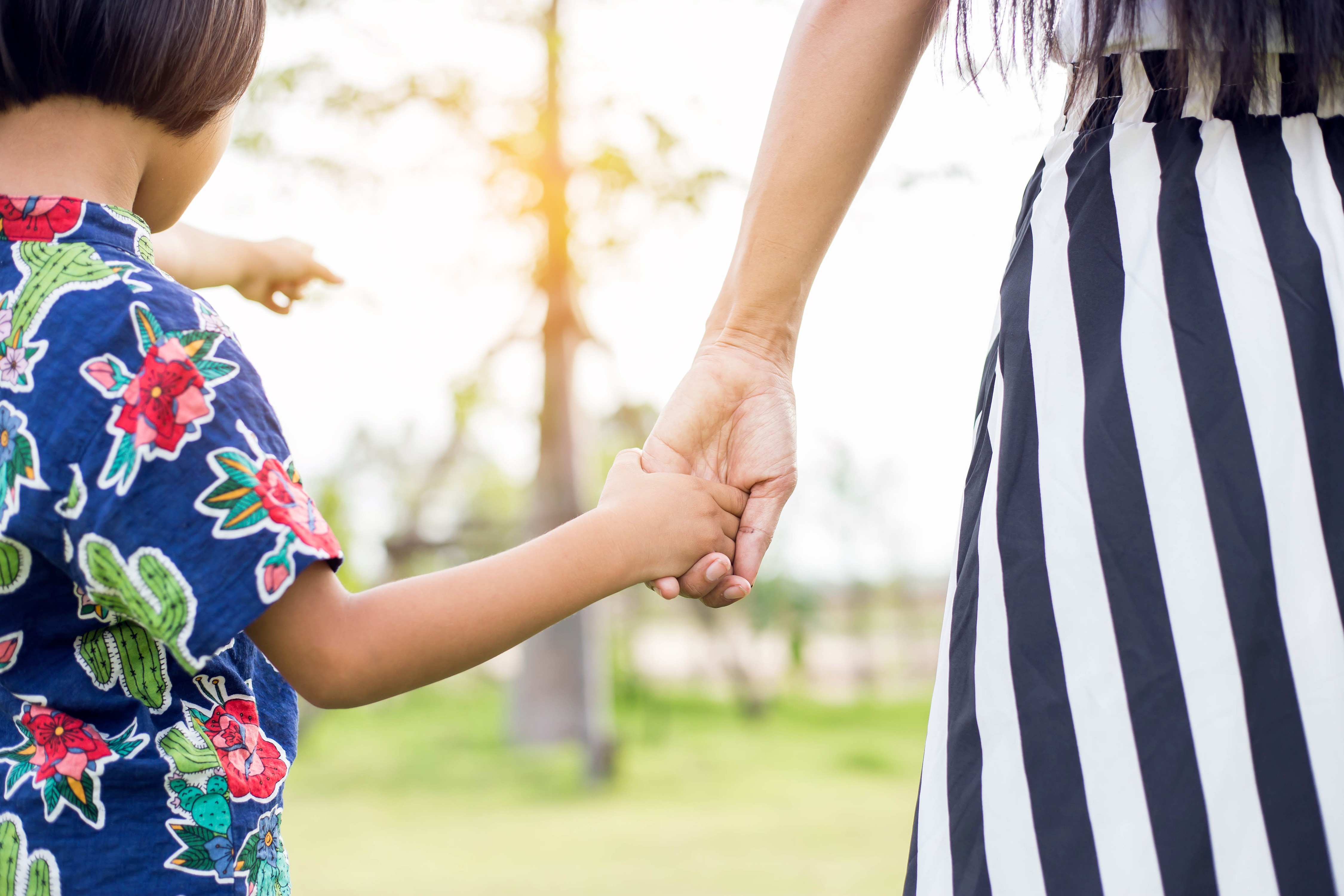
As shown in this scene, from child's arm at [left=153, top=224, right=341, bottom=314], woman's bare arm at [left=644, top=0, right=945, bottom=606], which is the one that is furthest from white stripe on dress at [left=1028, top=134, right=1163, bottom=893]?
child's arm at [left=153, top=224, right=341, bottom=314]

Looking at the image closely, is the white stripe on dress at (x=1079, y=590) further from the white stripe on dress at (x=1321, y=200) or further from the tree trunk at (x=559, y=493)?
the tree trunk at (x=559, y=493)

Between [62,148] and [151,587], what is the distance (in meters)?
0.35

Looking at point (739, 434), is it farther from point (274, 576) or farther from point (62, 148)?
point (62, 148)

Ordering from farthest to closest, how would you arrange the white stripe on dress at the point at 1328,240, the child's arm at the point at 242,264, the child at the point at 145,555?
the child's arm at the point at 242,264 < the child at the point at 145,555 < the white stripe on dress at the point at 1328,240

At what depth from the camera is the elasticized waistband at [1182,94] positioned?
0.60 meters

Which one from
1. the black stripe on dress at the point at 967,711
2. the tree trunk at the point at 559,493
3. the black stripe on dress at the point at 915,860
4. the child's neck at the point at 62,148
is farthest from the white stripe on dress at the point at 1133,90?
the tree trunk at the point at 559,493

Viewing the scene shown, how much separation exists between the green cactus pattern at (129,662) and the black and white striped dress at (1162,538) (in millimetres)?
511

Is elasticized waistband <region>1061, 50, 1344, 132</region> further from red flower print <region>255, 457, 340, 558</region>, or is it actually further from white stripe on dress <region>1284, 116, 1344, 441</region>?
red flower print <region>255, 457, 340, 558</region>

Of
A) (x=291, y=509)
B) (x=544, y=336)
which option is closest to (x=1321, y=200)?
(x=291, y=509)

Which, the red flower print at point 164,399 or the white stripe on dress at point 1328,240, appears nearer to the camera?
the white stripe on dress at point 1328,240

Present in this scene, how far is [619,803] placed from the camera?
451cm

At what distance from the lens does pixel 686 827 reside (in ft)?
13.5

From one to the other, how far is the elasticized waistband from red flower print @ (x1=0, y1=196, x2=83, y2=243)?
0.69 metres

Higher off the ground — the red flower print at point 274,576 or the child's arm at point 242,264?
the child's arm at point 242,264
